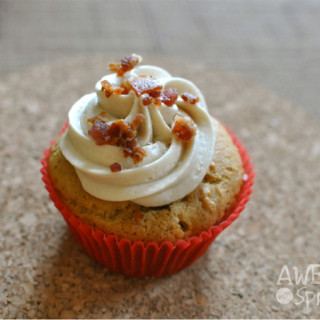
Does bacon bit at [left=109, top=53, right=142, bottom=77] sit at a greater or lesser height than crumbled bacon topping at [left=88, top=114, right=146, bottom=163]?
greater

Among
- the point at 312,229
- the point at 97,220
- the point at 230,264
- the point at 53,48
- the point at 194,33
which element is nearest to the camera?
the point at 97,220

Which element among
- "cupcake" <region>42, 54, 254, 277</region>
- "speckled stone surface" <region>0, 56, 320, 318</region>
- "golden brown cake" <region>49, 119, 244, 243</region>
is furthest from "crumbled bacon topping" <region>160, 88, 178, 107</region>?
"speckled stone surface" <region>0, 56, 320, 318</region>

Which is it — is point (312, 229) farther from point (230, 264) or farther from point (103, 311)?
point (103, 311)

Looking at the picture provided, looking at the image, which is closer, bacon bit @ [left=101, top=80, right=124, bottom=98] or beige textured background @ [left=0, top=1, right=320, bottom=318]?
bacon bit @ [left=101, top=80, right=124, bottom=98]

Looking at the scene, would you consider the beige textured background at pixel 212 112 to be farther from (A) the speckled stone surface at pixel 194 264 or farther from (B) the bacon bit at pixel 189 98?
(B) the bacon bit at pixel 189 98

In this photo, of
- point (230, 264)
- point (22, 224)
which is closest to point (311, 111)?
point (230, 264)

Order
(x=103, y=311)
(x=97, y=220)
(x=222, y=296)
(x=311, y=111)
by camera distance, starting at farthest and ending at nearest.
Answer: (x=311, y=111), (x=222, y=296), (x=103, y=311), (x=97, y=220)

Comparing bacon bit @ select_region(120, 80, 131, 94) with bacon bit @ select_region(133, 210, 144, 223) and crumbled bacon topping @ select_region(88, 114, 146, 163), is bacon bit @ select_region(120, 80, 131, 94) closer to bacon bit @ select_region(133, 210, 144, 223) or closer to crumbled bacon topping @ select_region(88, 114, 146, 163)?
crumbled bacon topping @ select_region(88, 114, 146, 163)
